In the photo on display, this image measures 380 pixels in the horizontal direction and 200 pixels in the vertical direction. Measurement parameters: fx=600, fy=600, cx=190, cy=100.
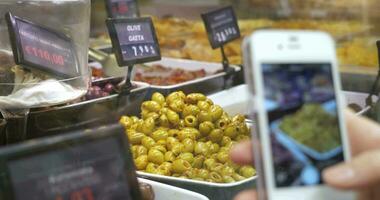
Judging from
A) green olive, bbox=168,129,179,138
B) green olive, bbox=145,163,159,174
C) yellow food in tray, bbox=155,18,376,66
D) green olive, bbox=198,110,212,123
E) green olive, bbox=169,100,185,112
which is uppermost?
green olive, bbox=169,100,185,112

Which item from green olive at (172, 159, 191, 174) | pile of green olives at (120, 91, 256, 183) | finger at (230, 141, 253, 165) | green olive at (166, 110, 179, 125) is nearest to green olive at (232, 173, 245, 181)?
pile of green olives at (120, 91, 256, 183)

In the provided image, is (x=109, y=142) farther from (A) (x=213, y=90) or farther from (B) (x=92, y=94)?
(A) (x=213, y=90)

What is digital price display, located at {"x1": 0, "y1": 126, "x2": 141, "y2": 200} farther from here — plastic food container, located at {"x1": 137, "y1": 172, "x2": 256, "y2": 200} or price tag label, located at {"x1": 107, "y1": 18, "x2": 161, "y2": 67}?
price tag label, located at {"x1": 107, "y1": 18, "x2": 161, "y2": 67}

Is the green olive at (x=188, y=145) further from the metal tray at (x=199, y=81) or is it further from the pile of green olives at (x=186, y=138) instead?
the metal tray at (x=199, y=81)

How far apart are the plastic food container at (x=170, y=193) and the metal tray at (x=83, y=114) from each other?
179 millimetres

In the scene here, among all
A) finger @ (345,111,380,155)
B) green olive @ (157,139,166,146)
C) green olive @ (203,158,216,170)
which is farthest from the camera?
green olive @ (157,139,166,146)

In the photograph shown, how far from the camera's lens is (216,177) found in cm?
142

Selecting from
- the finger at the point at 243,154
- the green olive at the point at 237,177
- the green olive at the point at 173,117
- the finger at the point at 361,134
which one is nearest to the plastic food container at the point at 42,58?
the green olive at the point at 173,117

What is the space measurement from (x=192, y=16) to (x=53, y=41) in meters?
2.67

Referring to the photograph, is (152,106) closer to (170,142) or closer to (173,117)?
(173,117)

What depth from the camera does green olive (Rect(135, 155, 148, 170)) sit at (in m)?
1.52

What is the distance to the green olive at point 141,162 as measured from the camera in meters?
1.52

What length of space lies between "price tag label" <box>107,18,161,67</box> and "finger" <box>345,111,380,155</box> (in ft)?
3.73

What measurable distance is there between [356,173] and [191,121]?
1.02m
